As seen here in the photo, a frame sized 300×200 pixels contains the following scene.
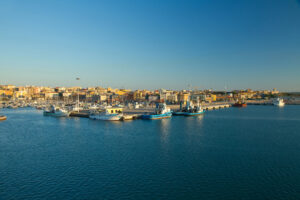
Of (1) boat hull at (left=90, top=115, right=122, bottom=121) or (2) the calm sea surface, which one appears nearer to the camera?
(2) the calm sea surface

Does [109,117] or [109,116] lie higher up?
[109,116]

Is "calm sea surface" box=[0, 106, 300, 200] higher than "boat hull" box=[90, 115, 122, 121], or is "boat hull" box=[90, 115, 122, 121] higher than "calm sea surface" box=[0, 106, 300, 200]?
"boat hull" box=[90, 115, 122, 121]

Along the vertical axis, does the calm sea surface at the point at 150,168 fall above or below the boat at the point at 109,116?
below

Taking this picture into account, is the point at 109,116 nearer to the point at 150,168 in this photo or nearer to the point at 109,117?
the point at 109,117

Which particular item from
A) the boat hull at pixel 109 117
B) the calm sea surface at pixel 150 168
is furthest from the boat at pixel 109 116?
the calm sea surface at pixel 150 168

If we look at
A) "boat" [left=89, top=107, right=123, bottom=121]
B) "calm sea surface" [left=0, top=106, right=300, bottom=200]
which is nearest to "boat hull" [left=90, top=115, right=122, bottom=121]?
"boat" [left=89, top=107, right=123, bottom=121]

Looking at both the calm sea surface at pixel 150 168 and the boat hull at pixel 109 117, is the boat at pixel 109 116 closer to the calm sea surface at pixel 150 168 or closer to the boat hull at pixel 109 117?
the boat hull at pixel 109 117

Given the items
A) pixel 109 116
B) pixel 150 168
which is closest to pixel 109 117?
pixel 109 116

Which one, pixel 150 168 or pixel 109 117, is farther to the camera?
pixel 109 117

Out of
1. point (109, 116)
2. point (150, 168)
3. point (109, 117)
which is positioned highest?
point (109, 116)

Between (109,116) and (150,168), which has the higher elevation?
(109,116)

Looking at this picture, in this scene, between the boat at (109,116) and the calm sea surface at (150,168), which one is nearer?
the calm sea surface at (150,168)

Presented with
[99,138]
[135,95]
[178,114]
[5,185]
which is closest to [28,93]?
[135,95]

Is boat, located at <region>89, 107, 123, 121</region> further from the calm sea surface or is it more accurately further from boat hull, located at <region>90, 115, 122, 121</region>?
the calm sea surface
